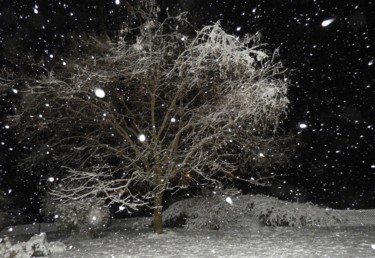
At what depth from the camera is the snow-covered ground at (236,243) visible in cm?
878

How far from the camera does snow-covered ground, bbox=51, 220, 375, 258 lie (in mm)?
8781

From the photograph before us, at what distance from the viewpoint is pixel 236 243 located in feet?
33.3

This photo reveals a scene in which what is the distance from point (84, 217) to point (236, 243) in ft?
14.6

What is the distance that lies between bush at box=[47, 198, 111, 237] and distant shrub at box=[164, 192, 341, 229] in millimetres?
2664

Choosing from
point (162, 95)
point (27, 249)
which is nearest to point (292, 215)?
point (162, 95)

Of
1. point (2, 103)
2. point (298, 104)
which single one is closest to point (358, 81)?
point (298, 104)

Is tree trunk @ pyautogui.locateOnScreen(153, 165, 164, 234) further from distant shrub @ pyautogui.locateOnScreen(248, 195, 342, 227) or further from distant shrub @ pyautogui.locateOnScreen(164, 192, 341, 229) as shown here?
distant shrub @ pyautogui.locateOnScreen(248, 195, 342, 227)

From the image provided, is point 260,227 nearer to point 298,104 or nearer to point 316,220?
point 316,220

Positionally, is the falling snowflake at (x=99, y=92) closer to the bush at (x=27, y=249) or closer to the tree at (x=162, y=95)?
the tree at (x=162, y=95)

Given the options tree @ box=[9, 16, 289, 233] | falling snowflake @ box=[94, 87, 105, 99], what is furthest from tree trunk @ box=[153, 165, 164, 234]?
falling snowflake @ box=[94, 87, 105, 99]

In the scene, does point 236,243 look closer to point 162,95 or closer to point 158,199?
point 158,199

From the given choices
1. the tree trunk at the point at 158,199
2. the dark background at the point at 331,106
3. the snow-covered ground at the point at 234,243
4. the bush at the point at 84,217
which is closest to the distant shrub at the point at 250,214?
the snow-covered ground at the point at 234,243

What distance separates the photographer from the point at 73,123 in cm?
1173

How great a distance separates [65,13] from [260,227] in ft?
30.6
